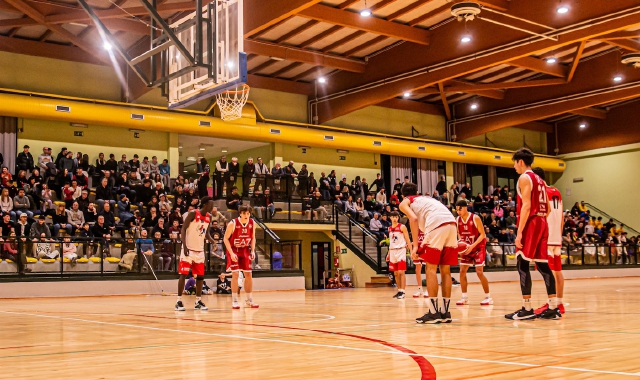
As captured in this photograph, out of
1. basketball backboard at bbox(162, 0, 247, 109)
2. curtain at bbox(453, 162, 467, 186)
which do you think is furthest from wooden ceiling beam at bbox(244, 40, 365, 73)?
basketball backboard at bbox(162, 0, 247, 109)

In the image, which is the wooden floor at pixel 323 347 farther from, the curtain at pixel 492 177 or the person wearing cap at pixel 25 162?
the curtain at pixel 492 177

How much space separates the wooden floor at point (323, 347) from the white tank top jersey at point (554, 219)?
989 millimetres

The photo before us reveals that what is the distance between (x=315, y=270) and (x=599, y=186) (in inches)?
761

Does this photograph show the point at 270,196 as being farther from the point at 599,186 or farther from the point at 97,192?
the point at 599,186

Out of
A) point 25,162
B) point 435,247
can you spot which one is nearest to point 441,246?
point 435,247

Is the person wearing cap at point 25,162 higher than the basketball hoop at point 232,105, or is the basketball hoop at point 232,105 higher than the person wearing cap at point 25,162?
the basketball hoop at point 232,105

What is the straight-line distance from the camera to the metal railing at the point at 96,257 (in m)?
17.4

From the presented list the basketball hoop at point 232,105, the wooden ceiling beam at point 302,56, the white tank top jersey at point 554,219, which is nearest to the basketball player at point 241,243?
the white tank top jersey at point 554,219

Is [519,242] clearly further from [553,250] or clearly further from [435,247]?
[435,247]

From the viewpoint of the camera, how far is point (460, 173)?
37031mm

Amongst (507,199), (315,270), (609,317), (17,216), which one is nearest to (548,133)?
(507,199)

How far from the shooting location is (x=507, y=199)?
1398 inches

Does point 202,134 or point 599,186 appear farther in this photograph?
point 599,186

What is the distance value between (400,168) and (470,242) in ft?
72.0
